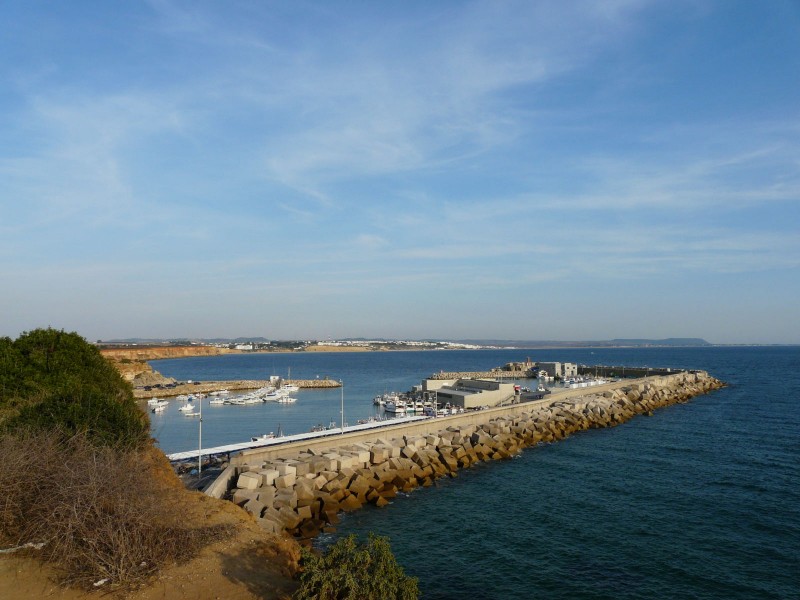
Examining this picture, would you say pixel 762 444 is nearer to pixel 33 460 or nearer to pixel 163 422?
pixel 33 460

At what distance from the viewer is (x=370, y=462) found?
26.2m

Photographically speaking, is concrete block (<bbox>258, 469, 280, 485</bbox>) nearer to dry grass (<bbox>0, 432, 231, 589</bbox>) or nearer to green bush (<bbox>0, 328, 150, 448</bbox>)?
green bush (<bbox>0, 328, 150, 448</bbox>)

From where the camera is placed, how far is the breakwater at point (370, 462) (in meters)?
20.4

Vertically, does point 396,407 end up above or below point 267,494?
below

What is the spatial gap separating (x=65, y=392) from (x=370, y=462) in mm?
13246

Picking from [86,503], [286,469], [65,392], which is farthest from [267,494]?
[86,503]

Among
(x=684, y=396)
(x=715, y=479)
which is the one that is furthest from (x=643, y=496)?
(x=684, y=396)

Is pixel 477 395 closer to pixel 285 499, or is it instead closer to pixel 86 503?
pixel 285 499

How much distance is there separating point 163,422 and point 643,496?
41958mm

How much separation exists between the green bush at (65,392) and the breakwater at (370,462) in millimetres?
4636

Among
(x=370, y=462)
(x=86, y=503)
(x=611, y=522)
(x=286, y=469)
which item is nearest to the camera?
(x=86, y=503)

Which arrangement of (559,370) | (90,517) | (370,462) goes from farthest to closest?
1. (559,370)
2. (370,462)
3. (90,517)

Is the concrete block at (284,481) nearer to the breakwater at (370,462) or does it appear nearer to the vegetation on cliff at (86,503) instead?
the breakwater at (370,462)

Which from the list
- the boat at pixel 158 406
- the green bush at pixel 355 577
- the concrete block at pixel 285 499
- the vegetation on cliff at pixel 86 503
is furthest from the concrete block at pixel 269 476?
the boat at pixel 158 406
